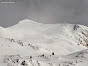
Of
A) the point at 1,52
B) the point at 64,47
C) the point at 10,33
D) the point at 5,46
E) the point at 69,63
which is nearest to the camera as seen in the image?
the point at 69,63

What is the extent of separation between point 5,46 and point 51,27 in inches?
2807

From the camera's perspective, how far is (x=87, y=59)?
38.7 m

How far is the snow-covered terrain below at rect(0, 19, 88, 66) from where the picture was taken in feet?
124

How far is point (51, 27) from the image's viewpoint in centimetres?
14050

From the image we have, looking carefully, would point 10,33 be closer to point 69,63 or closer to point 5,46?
point 5,46

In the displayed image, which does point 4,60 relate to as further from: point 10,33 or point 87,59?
point 10,33

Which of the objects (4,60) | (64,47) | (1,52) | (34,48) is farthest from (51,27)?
(4,60)

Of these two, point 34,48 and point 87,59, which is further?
point 34,48

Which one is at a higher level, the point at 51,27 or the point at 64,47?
the point at 51,27

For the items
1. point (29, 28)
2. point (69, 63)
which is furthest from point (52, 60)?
point (29, 28)

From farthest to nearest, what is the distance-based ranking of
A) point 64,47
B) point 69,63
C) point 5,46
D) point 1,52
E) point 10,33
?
point 10,33 < point 64,47 < point 5,46 < point 1,52 < point 69,63

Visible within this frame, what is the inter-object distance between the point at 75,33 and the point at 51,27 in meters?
15.0

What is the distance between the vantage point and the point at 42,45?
9169 cm

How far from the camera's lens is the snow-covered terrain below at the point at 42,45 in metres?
37.8
